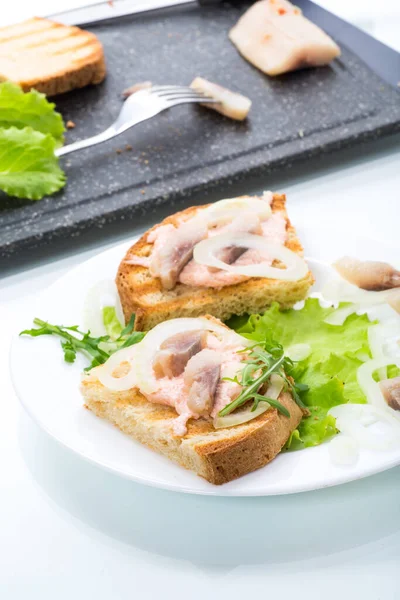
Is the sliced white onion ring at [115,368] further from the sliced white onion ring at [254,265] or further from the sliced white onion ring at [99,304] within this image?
the sliced white onion ring at [254,265]

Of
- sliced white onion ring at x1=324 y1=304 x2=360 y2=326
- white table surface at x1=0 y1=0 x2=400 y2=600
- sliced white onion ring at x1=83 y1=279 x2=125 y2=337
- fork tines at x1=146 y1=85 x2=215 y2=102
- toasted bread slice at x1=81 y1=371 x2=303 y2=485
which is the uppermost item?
toasted bread slice at x1=81 y1=371 x2=303 y2=485

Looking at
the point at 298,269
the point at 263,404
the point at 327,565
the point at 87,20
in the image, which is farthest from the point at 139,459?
the point at 87,20

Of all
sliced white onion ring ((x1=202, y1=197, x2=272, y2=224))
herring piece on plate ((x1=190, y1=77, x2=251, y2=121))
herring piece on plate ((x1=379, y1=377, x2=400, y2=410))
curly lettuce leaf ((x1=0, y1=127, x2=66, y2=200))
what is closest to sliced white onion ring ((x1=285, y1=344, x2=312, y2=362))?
herring piece on plate ((x1=379, y1=377, x2=400, y2=410))

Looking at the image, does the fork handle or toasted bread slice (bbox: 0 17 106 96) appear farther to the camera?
toasted bread slice (bbox: 0 17 106 96)

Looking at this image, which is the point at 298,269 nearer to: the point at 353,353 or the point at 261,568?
the point at 353,353

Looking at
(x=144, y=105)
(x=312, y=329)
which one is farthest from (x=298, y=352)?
(x=144, y=105)

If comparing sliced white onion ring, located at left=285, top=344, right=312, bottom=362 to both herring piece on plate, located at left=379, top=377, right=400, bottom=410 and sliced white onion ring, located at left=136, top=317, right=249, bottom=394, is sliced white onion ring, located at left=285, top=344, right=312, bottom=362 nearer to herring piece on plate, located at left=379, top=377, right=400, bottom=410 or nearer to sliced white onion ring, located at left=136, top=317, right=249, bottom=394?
sliced white onion ring, located at left=136, top=317, right=249, bottom=394
